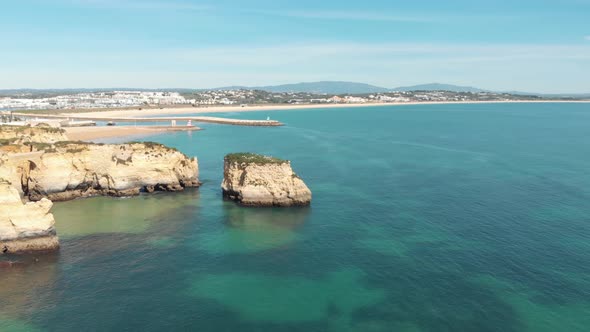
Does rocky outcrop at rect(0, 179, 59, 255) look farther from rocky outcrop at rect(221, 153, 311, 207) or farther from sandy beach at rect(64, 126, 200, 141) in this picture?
sandy beach at rect(64, 126, 200, 141)

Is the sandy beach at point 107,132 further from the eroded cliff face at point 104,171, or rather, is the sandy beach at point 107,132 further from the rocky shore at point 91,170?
the eroded cliff face at point 104,171

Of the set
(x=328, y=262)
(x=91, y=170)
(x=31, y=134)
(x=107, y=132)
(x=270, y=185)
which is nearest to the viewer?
(x=328, y=262)

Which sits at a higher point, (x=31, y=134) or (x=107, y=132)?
(x=31, y=134)

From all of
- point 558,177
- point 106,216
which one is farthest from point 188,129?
point 558,177

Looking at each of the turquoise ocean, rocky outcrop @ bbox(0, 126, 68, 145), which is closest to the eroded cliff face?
the turquoise ocean

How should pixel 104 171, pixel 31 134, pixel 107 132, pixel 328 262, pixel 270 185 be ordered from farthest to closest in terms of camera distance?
pixel 107 132
pixel 31 134
pixel 104 171
pixel 270 185
pixel 328 262

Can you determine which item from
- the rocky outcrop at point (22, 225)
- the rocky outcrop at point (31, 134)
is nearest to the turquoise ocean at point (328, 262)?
the rocky outcrop at point (22, 225)

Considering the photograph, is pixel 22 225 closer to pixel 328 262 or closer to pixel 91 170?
pixel 91 170

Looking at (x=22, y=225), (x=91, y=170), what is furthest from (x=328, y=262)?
(x=91, y=170)
